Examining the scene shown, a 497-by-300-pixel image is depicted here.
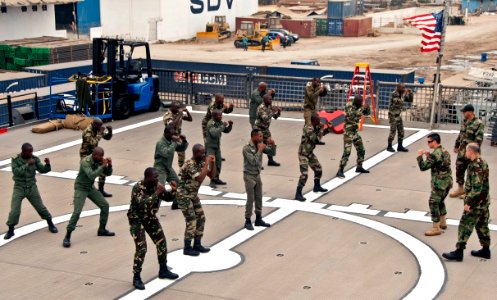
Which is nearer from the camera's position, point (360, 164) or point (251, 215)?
point (251, 215)

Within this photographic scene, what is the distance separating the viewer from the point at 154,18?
66.4m

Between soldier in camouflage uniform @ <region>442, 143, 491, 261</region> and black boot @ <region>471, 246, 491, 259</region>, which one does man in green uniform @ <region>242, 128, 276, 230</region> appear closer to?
soldier in camouflage uniform @ <region>442, 143, 491, 261</region>

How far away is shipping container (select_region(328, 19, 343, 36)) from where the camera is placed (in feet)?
248

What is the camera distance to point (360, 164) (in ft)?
63.9

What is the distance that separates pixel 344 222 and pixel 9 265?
6198mm

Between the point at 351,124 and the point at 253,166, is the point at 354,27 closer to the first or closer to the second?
the point at 351,124

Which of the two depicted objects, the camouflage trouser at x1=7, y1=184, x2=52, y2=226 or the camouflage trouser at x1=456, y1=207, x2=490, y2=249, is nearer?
the camouflage trouser at x1=456, y1=207, x2=490, y2=249

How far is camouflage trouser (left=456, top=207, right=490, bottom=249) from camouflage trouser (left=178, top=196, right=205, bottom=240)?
4.16 metres

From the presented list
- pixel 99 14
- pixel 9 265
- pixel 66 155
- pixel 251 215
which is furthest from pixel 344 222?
pixel 99 14

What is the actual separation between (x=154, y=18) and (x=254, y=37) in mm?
8410

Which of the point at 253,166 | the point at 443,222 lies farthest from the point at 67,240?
the point at 443,222

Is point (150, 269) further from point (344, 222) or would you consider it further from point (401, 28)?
point (401, 28)

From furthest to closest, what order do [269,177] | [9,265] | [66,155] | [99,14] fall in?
[99,14]
[66,155]
[269,177]
[9,265]

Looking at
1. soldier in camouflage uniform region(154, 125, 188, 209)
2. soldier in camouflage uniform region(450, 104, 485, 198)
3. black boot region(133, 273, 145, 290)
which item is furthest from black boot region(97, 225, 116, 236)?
soldier in camouflage uniform region(450, 104, 485, 198)
